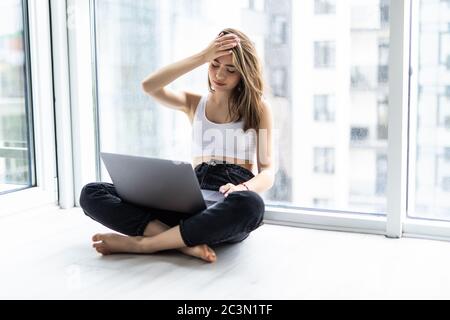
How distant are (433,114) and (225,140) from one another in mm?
639

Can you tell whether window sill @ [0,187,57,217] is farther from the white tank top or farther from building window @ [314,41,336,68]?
building window @ [314,41,336,68]

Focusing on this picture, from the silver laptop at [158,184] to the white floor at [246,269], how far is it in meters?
0.15

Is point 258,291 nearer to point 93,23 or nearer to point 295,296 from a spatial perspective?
point 295,296

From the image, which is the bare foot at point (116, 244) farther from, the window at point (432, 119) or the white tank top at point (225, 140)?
the window at point (432, 119)

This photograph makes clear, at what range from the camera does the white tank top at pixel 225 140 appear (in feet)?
5.63

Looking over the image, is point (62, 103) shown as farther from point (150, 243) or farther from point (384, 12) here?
point (384, 12)

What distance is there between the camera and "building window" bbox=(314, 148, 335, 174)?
72.5 inches

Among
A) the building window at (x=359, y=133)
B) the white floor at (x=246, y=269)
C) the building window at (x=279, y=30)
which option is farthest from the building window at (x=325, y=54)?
the white floor at (x=246, y=269)

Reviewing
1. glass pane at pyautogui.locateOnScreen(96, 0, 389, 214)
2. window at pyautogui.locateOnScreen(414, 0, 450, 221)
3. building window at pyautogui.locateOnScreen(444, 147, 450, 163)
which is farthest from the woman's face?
building window at pyautogui.locateOnScreen(444, 147, 450, 163)

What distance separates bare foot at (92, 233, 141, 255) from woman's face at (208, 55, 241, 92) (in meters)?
0.52

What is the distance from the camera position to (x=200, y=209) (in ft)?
4.76
